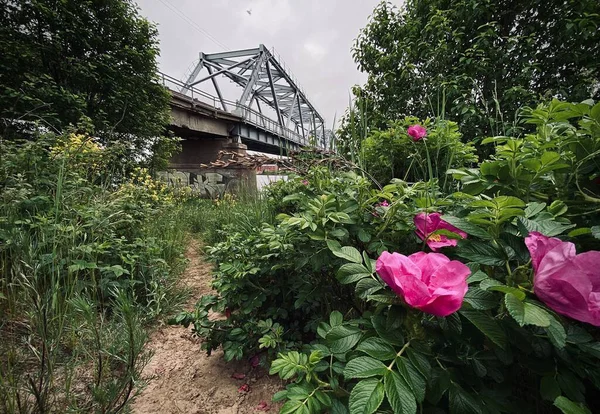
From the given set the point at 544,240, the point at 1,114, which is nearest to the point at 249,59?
the point at 1,114

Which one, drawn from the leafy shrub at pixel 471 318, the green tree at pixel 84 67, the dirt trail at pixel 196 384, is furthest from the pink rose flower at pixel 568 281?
the green tree at pixel 84 67

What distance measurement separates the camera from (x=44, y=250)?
164 cm

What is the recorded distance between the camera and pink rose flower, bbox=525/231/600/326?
1.60 ft

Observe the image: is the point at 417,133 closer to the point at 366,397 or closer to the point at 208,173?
the point at 366,397

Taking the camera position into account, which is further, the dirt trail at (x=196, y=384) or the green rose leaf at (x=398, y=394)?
the dirt trail at (x=196, y=384)

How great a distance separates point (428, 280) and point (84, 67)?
770 cm

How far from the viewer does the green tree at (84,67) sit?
183 inches

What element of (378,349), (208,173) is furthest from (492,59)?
(208,173)

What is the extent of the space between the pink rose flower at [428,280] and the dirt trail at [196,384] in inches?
39.6

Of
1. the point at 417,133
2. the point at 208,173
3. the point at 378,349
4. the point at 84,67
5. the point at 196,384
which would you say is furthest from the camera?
the point at 208,173

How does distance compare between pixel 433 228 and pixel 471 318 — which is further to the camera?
pixel 433 228

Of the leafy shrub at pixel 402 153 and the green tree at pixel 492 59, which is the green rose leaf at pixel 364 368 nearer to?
the leafy shrub at pixel 402 153

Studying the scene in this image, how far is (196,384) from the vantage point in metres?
1.31

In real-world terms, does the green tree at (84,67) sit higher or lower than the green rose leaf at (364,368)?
higher
